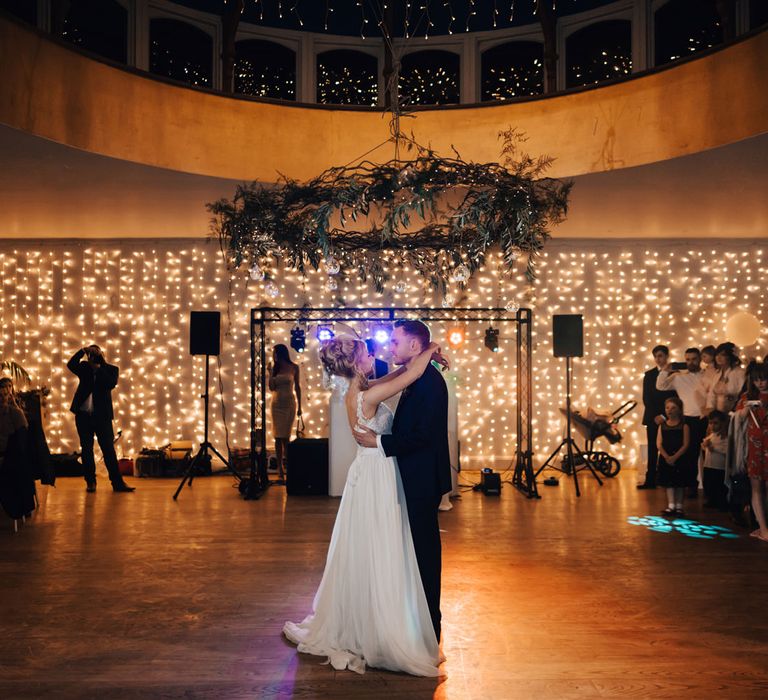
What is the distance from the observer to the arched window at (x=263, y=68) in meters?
10.2

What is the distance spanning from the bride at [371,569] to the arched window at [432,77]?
768 cm

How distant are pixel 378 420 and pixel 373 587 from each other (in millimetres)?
821

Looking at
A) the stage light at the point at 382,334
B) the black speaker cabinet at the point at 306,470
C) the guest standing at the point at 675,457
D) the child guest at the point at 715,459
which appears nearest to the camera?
the guest standing at the point at 675,457

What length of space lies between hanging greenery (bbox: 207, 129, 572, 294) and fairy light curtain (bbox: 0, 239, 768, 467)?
426 centimetres

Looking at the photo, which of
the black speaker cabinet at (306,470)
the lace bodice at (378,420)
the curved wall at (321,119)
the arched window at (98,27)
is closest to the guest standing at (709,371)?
the curved wall at (321,119)

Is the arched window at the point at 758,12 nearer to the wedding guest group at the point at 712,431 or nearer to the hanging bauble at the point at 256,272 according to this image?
the wedding guest group at the point at 712,431

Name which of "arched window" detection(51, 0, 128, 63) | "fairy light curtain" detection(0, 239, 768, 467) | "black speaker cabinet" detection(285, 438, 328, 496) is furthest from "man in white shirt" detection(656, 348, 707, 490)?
"arched window" detection(51, 0, 128, 63)

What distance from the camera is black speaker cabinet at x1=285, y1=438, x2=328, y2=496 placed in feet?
26.6

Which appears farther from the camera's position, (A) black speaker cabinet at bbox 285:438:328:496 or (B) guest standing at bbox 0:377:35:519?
(A) black speaker cabinet at bbox 285:438:328:496

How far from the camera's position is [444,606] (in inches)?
171

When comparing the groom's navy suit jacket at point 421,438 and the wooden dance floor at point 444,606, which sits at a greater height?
the groom's navy suit jacket at point 421,438

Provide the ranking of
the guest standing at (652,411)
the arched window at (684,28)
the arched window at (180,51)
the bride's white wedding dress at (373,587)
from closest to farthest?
the bride's white wedding dress at (373,587)
the guest standing at (652,411)
the arched window at (684,28)
the arched window at (180,51)

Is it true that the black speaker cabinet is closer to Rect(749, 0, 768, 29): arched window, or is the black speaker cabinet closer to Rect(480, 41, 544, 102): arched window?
Rect(480, 41, 544, 102): arched window

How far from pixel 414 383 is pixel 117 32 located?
308 inches
